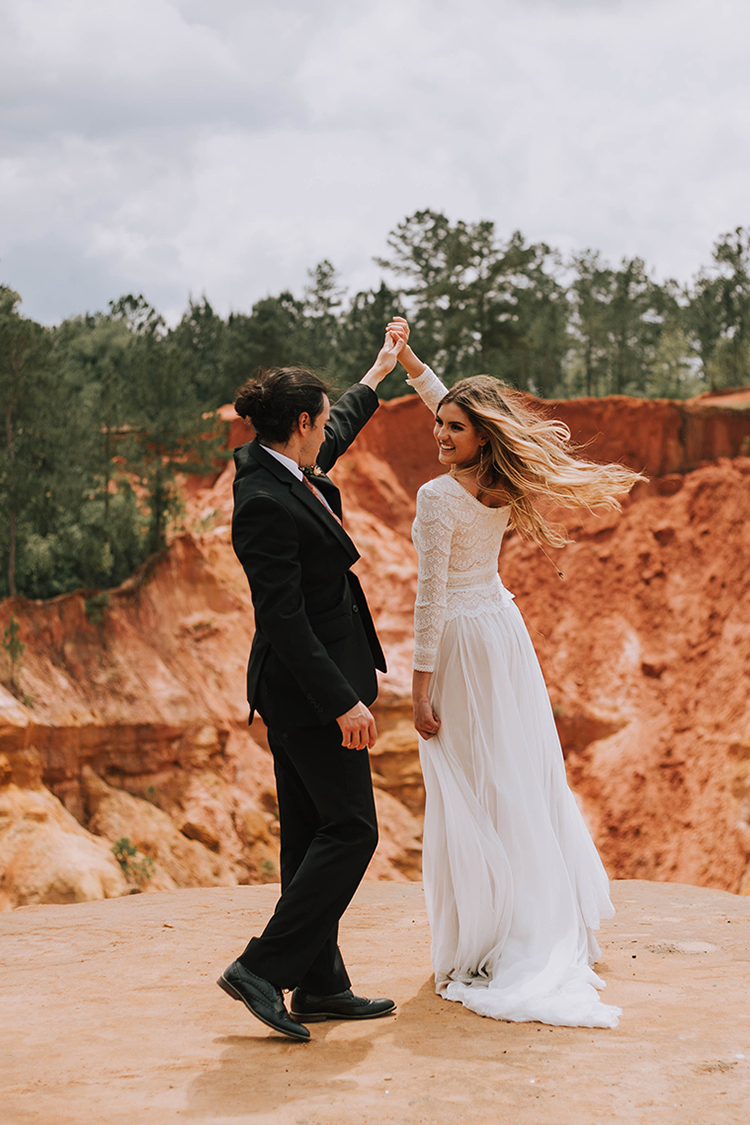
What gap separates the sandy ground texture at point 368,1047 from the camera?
2.52m

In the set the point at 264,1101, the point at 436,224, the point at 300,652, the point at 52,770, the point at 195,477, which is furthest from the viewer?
the point at 436,224

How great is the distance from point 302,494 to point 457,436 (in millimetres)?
805

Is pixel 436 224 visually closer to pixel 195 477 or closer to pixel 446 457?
pixel 195 477

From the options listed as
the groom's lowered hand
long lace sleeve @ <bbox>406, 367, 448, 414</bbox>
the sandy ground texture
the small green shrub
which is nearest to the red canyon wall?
the small green shrub

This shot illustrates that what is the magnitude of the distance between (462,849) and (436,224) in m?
21.3

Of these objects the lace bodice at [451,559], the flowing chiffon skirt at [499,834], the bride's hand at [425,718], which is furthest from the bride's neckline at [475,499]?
the bride's hand at [425,718]

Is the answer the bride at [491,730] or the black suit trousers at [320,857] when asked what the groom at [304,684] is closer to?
the black suit trousers at [320,857]

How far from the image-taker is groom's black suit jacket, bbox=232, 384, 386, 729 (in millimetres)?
2938

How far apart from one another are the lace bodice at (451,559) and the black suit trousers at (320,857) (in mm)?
573

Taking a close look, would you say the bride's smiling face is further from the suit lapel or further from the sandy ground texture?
the sandy ground texture

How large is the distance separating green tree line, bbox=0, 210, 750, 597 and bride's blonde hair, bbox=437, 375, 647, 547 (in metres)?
0.60

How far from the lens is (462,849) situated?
3.47 metres

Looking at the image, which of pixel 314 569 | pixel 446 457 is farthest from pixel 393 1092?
pixel 446 457

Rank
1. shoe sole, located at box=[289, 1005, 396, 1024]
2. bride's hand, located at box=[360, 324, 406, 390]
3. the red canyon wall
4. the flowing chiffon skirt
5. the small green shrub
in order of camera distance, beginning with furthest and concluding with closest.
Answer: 1. the red canyon wall
2. the small green shrub
3. bride's hand, located at box=[360, 324, 406, 390]
4. the flowing chiffon skirt
5. shoe sole, located at box=[289, 1005, 396, 1024]
